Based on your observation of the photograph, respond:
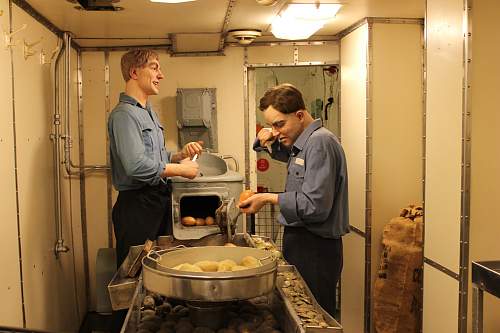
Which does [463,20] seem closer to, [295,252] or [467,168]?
[467,168]

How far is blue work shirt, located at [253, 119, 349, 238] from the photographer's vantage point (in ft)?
7.68

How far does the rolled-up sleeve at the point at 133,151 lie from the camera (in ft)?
8.57

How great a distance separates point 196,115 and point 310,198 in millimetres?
1871

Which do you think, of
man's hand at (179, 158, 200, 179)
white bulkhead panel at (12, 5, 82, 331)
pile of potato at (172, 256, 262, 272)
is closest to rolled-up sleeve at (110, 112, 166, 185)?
man's hand at (179, 158, 200, 179)

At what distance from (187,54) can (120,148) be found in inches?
65.6

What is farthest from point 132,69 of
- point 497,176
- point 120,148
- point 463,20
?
point 497,176

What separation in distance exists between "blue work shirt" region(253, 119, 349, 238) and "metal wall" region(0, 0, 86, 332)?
1285 mm

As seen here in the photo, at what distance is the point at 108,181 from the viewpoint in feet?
13.4

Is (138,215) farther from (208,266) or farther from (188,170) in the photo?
(208,266)

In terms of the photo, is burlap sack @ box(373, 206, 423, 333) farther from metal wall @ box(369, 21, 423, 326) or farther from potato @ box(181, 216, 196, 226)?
potato @ box(181, 216, 196, 226)

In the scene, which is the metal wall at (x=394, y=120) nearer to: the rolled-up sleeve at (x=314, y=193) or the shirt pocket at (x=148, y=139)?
the rolled-up sleeve at (x=314, y=193)

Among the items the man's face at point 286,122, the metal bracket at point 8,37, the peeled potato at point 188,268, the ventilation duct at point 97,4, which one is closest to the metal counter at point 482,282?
the peeled potato at point 188,268

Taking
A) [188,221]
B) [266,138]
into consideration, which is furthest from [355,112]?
[188,221]

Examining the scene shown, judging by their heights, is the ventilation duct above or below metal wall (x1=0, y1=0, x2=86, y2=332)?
above
